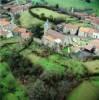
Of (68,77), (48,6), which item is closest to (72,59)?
(68,77)

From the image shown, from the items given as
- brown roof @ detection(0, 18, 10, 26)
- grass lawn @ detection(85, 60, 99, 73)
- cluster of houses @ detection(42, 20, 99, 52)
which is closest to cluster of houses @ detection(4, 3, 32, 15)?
brown roof @ detection(0, 18, 10, 26)

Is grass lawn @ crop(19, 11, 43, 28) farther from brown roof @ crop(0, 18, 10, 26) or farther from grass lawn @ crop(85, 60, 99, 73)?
grass lawn @ crop(85, 60, 99, 73)

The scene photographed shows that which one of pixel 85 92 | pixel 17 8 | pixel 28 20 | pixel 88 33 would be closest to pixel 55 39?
pixel 88 33

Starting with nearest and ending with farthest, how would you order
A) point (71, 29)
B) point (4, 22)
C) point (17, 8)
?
1. point (71, 29)
2. point (4, 22)
3. point (17, 8)

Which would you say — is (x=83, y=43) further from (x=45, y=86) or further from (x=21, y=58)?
(x=45, y=86)

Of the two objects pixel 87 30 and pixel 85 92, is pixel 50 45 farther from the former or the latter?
pixel 85 92

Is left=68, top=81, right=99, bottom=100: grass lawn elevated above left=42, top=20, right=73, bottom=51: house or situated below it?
below

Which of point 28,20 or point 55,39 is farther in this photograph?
point 28,20
